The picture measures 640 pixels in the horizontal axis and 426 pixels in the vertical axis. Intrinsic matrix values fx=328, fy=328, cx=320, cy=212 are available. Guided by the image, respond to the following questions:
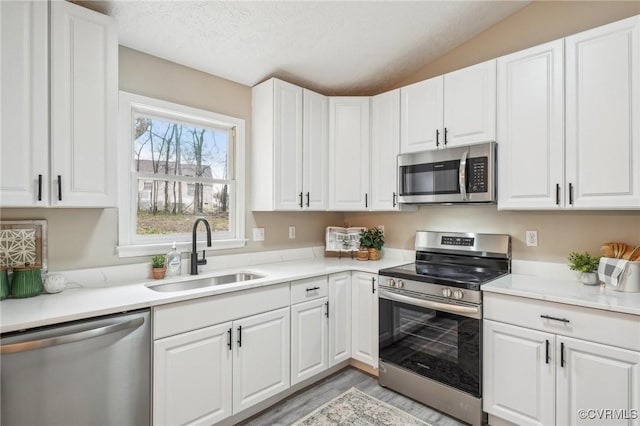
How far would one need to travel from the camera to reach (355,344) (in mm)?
2777

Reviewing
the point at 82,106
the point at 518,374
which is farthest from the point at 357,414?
the point at 82,106

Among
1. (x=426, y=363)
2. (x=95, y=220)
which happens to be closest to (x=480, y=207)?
(x=426, y=363)

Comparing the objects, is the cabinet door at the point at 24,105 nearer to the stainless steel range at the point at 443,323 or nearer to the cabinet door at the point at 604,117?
the stainless steel range at the point at 443,323

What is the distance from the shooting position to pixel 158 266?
2.24 meters

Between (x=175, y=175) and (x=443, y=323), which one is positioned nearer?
(x=443, y=323)

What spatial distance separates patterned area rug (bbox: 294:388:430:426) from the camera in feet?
7.08

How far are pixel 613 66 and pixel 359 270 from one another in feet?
6.81

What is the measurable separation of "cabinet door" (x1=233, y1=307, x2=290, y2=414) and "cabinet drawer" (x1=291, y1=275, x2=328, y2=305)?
13cm

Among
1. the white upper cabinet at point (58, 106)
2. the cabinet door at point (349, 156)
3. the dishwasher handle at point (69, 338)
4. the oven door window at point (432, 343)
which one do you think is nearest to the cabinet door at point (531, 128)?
the oven door window at point (432, 343)

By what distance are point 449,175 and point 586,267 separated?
1.03 meters

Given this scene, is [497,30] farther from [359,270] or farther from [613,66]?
[359,270]

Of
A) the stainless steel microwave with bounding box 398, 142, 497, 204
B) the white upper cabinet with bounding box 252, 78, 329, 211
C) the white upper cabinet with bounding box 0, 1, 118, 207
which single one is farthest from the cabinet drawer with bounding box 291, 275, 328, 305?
the white upper cabinet with bounding box 0, 1, 118, 207

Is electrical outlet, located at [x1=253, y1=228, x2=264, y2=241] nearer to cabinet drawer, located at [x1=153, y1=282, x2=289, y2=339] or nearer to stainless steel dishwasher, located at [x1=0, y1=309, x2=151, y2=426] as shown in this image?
cabinet drawer, located at [x1=153, y1=282, x2=289, y2=339]

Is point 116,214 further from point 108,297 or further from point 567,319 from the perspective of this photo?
point 567,319
